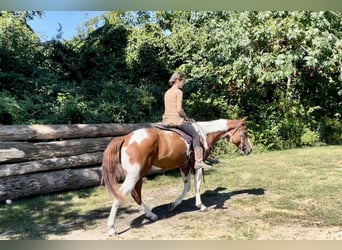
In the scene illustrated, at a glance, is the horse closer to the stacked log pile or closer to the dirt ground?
the dirt ground

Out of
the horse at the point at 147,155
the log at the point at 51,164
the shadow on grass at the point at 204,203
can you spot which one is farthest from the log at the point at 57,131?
the shadow on grass at the point at 204,203

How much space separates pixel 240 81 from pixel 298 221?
4342mm

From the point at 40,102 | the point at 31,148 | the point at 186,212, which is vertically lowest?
the point at 186,212

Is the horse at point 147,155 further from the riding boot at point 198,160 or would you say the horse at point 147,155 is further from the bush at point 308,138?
the bush at point 308,138

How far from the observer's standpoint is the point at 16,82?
6.91m

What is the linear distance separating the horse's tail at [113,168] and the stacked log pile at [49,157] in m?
1.60

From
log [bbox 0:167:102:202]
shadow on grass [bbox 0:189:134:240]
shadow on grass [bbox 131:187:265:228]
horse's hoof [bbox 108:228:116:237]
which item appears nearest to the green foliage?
log [bbox 0:167:102:202]

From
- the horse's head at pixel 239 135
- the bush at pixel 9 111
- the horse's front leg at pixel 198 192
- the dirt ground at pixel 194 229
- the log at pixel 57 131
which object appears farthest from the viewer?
the bush at pixel 9 111

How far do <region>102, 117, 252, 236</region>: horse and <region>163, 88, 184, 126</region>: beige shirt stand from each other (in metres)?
0.13

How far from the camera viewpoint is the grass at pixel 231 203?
3.58m

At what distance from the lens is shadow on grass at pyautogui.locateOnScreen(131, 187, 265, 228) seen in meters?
3.84

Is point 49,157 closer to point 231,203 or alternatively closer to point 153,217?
point 153,217

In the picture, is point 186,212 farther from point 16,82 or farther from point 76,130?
point 16,82
